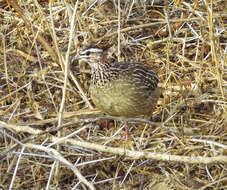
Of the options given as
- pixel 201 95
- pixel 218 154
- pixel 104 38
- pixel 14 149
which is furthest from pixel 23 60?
pixel 218 154

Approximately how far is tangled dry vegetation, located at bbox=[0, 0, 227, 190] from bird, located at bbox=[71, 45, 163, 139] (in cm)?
28

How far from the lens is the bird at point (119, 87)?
446cm

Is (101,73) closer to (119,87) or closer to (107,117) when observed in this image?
(119,87)

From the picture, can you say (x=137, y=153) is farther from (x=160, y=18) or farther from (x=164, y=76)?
(x=160, y=18)

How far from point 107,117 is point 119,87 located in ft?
1.92

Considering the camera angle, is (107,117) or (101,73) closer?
(107,117)

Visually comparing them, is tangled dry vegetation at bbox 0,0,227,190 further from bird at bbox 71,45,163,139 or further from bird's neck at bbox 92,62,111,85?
bird's neck at bbox 92,62,111,85

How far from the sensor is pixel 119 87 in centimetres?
453

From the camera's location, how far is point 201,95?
5.26 meters

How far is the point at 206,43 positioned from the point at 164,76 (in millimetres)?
717

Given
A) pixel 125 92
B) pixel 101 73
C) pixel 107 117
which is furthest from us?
pixel 101 73

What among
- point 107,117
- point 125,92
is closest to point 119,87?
point 125,92

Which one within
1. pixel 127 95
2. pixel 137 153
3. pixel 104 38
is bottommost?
pixel 137 153

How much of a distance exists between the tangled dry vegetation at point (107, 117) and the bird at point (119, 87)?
283 mm
